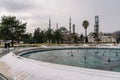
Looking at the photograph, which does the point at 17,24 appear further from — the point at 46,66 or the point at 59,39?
the point at 46,66

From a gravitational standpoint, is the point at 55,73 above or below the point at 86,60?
above

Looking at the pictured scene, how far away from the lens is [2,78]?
62.2 ft

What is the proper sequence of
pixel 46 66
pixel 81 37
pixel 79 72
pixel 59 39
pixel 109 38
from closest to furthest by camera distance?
pixel 79 72 → pixel 46 66 → pixel 59 39 → pixel 81 37 → pixel 109 38

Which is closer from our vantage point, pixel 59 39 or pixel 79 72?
pixel 79 72

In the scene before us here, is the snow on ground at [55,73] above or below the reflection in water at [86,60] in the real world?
above

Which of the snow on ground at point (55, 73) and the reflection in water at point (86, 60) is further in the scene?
the reflection in water at point (86, 60)

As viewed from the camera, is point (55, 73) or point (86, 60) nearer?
point (55, 73)

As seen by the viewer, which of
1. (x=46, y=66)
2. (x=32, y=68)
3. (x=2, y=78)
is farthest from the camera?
(x=2, y=78)

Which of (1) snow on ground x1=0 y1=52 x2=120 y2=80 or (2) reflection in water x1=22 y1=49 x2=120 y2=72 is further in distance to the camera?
(2) reflection in water x1=22 y1=49 x2=120 y2=72

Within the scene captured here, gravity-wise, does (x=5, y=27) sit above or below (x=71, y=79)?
above

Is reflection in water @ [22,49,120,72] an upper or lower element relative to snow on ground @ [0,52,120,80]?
lower

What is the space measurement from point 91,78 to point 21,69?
8444mm

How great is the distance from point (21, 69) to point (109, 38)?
14035 cm

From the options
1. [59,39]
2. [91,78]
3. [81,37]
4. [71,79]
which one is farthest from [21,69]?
[81,37]
